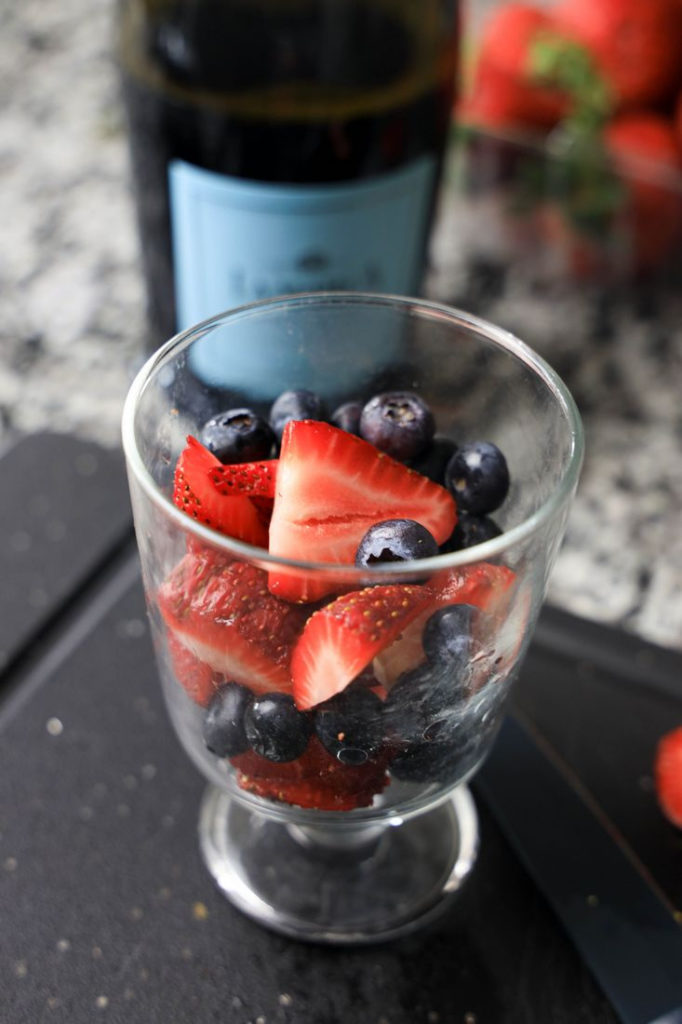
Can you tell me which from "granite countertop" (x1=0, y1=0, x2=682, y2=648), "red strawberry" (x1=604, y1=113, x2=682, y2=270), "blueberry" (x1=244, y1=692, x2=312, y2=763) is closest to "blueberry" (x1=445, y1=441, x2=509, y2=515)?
"blueberry" (x1=244, y1=692, x2=312, y2=763)

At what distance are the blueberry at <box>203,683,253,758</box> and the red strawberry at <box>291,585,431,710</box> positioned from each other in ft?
0.09

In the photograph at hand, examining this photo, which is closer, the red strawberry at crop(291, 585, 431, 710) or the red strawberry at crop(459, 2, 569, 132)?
the red strawberry at crop(291, 585, 431, 710)

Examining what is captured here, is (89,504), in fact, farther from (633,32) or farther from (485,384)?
(633,32)

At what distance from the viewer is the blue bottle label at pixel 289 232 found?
1.98 feet

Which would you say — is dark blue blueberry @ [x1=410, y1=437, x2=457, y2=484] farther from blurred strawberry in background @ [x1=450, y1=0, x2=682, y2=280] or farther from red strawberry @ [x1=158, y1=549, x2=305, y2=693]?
blurred strawberry in background @ [x1=450, y1=0, x2=682, y2=280]

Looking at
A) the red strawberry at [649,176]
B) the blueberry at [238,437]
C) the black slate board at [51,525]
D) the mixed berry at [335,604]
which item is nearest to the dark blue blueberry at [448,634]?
the mixed berry at [335,604]

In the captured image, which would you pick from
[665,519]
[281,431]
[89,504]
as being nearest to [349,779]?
[281,431]

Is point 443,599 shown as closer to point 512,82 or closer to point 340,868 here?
point 340,868

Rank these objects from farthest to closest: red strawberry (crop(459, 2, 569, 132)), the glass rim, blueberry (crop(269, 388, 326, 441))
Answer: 1. red strawberry (crop(459, 2, 569, 132))
2. blueberry (crop(269, 388, 326, 441))
3. the glass rim

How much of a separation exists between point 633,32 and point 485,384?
18.6 inches

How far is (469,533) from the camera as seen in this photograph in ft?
1.20

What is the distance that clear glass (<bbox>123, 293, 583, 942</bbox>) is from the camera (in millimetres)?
304

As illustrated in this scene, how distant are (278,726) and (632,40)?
62cm

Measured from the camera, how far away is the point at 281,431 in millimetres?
386
